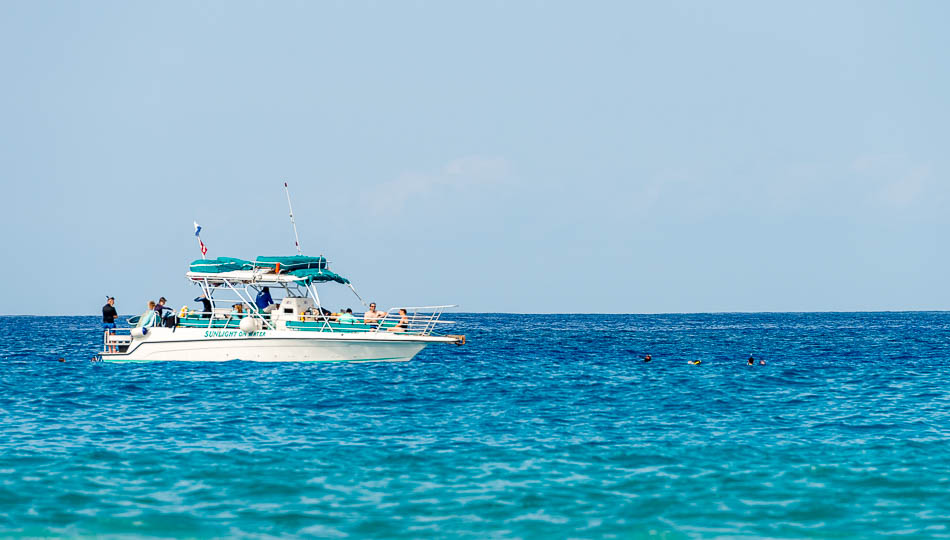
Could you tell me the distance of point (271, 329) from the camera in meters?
32.2

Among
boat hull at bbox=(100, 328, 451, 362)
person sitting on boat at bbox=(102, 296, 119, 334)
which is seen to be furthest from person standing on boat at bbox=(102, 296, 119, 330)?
boat hull at bbox=(100, 328, 451, 362)

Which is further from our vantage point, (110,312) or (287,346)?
(110,312)

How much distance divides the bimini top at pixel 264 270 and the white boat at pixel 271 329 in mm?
38

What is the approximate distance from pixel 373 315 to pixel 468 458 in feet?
61.2

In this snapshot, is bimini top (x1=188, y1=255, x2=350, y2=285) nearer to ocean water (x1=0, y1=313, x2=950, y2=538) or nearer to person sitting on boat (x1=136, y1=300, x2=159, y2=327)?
person sitting on boat (x1=136, y1=300, x2=159, y2=327)

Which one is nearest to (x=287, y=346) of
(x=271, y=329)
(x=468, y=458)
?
(x=271, y=329)

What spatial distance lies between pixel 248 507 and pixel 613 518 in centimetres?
483

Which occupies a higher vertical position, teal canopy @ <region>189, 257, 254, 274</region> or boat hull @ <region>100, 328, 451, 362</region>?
teal canopy @ <region>189, 257, 254, 274</region>

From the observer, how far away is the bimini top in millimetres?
33188

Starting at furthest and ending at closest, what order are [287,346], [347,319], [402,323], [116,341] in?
[116,341] < [402,323] < [347,319] < [287,346]

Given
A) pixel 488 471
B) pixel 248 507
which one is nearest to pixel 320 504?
pixel 248 507

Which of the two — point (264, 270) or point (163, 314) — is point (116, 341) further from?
point (264, 270)

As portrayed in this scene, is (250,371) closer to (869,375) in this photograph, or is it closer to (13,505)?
(13,505)

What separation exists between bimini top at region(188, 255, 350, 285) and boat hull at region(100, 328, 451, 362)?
233 centimetres
